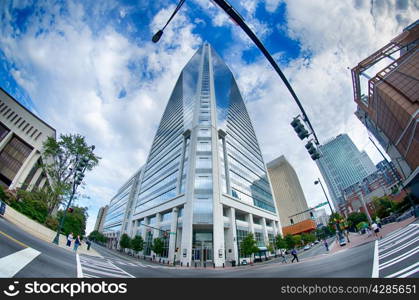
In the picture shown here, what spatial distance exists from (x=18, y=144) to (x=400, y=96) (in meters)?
85.9

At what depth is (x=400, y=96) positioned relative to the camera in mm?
33781

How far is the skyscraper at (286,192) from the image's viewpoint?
12044 cm

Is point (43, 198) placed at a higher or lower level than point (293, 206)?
lower

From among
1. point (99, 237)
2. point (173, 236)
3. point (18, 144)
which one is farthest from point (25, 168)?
point (99, 237)

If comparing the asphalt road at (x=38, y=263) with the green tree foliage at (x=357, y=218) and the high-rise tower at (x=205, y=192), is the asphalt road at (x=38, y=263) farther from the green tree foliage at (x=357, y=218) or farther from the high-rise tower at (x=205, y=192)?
the green tree foliage at (x=357, y=218)

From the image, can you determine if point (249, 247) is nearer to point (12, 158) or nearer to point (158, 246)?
point (158, 246)

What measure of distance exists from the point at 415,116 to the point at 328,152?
517 feet

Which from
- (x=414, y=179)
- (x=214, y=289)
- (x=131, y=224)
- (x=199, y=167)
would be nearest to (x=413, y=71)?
(x=414, y=179)

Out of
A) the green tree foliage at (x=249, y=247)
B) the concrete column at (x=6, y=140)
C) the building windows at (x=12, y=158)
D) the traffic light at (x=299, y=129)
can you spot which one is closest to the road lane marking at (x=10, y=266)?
the traffic light at (x=299, y=129)

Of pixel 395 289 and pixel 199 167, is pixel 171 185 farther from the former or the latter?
pixel 395 289

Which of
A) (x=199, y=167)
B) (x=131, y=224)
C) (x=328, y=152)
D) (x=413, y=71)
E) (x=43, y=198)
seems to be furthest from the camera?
(x=328, y=152)

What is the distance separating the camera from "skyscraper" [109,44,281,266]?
31484mm

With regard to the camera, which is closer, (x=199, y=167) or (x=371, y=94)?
(x=199, y=167)

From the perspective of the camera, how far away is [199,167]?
3744 cm
